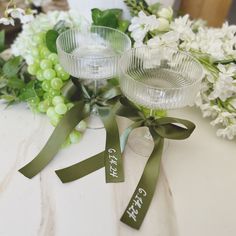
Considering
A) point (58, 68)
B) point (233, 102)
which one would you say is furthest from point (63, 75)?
point (233, 102)

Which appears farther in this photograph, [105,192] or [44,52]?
[44,52]

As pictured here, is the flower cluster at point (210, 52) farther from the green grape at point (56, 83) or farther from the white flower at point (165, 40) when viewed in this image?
the green grape at point (56, 83)

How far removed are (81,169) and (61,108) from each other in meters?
0.13

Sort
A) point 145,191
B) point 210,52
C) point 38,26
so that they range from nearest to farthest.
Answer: point 145,191 < point 210,52 < point 38,26

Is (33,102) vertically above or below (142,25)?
below

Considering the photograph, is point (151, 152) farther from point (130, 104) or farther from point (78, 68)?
point (78, 68)

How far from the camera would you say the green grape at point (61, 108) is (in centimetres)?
59

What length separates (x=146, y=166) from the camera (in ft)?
1.69

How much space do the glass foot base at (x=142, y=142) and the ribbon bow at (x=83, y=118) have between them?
0.16 feet

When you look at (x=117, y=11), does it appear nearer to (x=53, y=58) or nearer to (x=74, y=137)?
(x=53, y=58)

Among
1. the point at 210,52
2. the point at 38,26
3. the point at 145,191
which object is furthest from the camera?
the point at 38,26

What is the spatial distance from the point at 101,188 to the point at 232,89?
29 centimetres

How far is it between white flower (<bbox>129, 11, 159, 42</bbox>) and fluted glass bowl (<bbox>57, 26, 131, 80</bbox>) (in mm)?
21

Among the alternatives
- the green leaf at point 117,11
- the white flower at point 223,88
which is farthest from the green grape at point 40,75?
the white flower at point 223,88
